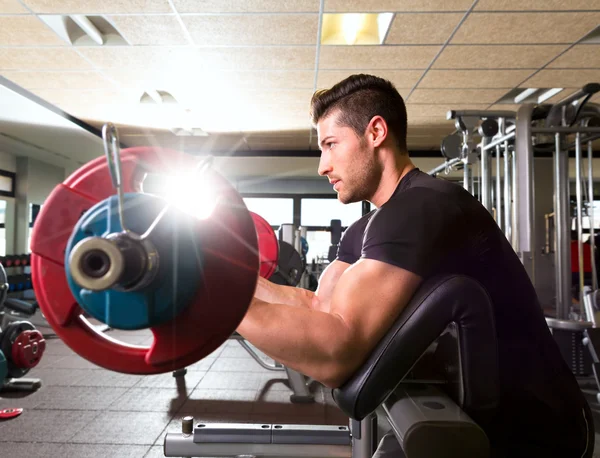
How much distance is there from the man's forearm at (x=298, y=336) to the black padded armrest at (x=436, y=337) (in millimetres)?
47

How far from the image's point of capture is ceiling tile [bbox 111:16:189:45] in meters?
2.69

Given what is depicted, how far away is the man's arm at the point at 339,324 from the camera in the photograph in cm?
49

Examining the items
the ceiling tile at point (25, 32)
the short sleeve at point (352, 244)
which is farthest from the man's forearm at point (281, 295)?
the ceiling tile at point (25, 32)

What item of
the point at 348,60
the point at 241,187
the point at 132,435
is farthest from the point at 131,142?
the point at 132,435

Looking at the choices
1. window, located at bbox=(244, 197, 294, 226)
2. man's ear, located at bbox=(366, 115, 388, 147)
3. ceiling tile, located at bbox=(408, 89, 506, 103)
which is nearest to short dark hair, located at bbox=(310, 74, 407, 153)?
man's ear, located at bbox=(366, 115, 388, 147)

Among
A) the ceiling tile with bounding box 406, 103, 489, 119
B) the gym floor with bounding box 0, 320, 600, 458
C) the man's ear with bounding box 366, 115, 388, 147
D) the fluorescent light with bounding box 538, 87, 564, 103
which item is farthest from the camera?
the ceiling tile with bounding box 406, 103, 489, 119

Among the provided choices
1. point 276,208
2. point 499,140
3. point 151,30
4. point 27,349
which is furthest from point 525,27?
point 276,208

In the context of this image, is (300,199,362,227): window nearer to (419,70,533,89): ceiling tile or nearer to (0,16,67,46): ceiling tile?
(419,70,533,89): ceiling tile

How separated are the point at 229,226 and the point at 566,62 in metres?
3.72

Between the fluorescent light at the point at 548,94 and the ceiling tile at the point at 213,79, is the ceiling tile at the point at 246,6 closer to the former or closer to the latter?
the ceiling tile at the point at 213,79

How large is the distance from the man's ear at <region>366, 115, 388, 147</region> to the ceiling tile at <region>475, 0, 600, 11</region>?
2134 mm

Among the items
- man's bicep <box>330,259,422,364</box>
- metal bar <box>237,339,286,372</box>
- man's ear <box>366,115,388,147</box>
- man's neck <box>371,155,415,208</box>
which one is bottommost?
metal bar <box>237,339,286,372</box>

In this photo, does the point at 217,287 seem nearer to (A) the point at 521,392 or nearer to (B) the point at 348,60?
(A) the point at 521,392

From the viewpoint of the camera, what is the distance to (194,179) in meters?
0.31
